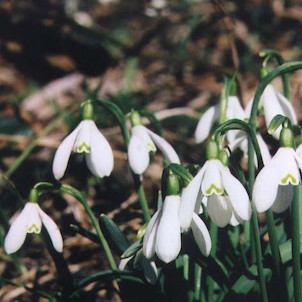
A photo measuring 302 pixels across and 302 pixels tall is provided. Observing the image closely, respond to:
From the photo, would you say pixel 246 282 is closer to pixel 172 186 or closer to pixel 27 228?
pixel 172 186

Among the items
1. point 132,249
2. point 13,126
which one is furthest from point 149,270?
point 13,126

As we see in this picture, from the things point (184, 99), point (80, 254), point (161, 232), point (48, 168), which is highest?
point (184, 99)

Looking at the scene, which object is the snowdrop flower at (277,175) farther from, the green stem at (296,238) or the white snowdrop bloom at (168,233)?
the white snowdrop bloom at (168,233)

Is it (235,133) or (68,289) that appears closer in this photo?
(68,289)

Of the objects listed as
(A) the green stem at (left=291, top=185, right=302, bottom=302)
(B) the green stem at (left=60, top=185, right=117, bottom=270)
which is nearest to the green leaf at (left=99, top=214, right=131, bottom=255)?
(B) the green stem at (left=60, top=185, right=117, bottom=270)

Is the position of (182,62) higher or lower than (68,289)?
higher

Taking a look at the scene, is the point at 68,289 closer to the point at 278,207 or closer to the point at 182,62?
the point at 278,207

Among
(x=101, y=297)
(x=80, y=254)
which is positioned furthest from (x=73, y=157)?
(x=101, y=297)
